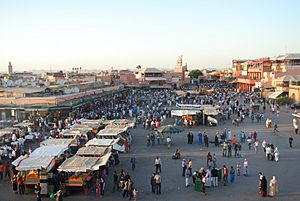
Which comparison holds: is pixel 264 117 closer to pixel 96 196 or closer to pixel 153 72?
pixel 96 196

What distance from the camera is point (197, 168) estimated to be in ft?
55.6

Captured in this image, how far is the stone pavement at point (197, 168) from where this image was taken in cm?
1312

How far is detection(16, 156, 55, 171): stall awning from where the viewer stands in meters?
13.3

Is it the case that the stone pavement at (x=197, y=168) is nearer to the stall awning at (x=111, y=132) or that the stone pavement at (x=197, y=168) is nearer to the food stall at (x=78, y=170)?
the food stall at (x=78, y=170)

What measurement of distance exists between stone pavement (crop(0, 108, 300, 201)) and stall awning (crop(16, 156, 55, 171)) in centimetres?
106

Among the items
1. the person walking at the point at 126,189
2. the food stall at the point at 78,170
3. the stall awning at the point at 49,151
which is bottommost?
the person walking at the point at 126,189

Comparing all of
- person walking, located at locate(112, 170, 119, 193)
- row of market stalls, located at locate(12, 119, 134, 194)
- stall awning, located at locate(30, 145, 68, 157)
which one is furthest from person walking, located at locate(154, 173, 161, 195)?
stall awning, located at locate(30, 145, 68, 157)

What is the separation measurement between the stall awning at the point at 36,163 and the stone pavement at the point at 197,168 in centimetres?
106

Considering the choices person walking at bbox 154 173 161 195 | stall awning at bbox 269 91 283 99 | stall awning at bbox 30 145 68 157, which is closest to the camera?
person walking at bbox 154 173 161 195

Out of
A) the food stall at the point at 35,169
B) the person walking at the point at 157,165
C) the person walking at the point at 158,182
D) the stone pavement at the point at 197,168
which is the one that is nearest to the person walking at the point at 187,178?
the stone pavement at the point at 197,168

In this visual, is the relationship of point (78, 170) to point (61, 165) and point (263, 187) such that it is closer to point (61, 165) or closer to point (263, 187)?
point (61, 165)

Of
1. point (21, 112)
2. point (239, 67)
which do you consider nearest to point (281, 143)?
point (21, 112)

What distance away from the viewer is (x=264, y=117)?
117 feet

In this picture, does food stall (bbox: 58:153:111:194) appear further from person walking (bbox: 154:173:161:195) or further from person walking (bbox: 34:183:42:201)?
person walking (bbox: 154:173:161:195)
